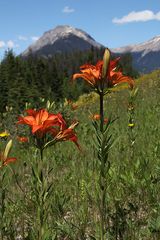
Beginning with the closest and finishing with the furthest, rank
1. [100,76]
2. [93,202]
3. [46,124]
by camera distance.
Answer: [46,124] → [100,76] → [93,202]

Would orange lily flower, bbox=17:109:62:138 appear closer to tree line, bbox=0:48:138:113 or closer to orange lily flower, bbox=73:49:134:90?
orange lily flower, bbox=73:49:134:90

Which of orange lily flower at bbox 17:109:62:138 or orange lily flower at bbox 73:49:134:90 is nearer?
orange lily flower at bbox 17:109:62:138

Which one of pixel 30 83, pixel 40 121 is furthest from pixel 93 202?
pixel 30 83

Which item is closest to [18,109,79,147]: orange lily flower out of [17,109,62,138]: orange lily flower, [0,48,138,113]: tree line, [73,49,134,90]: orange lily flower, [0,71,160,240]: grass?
[17,109,62,138]: orange lily flower

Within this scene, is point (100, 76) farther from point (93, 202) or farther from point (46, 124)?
point (93, 202)

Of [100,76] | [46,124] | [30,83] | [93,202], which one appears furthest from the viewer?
[30,83]

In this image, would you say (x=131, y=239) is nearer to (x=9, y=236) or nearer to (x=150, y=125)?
(x=9, y=236)

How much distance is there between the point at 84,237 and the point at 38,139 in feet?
4.46

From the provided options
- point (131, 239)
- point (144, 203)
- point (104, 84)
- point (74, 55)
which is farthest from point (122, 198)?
point (74, 55)

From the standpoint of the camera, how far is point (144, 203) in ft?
13.7

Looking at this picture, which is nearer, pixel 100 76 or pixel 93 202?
pixel 100 76

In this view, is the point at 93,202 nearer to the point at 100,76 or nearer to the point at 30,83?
the point at 100,76

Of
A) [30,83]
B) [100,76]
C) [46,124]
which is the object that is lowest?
[30,83]

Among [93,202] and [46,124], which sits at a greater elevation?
[46,124]
